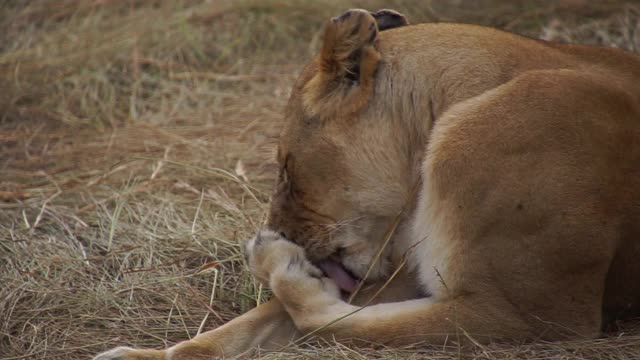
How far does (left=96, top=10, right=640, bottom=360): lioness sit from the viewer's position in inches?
130

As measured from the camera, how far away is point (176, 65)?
723 cm

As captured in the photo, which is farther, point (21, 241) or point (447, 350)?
point (21, 241)

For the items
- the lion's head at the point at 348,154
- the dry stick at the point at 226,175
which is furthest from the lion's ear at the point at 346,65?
the dry stick at the point at 226,175

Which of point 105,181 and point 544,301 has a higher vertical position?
point 544,301

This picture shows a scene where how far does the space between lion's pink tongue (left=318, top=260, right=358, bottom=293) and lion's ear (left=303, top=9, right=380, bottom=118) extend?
0.54 metres

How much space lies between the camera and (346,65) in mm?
3713

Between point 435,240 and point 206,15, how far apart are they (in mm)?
→ 4620

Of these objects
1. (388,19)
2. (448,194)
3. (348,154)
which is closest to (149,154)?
(388,19)

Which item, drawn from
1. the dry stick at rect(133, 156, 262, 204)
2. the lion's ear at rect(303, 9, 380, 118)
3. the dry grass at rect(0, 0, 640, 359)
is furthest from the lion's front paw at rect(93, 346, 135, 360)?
the dry stick at rect(133, 156, 262, 204)

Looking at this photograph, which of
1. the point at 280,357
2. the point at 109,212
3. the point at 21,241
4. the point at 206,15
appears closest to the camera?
the point at 280,357

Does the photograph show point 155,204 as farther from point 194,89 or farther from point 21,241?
point 194,89

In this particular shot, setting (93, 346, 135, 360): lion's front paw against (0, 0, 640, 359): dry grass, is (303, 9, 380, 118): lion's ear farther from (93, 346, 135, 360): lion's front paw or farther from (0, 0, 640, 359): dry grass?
(93, 346, 135, 360): lion's front paw

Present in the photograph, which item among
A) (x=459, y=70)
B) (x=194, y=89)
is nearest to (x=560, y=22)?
(x=194, y=89)

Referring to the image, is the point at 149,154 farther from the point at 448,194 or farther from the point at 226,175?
the point at 448,194
